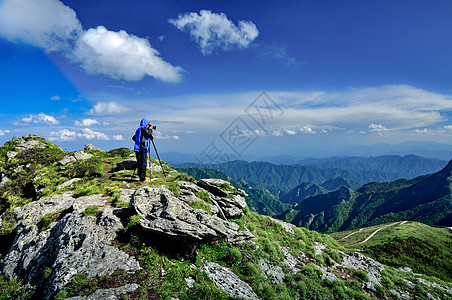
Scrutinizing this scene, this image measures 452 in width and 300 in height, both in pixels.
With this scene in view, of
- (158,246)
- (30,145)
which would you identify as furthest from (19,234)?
(30,145)

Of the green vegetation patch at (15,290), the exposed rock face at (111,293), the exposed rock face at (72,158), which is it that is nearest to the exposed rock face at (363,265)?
the exposed rock face at (111,293)

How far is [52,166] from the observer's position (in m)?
23.0

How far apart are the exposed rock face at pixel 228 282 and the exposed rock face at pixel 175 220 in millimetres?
1484

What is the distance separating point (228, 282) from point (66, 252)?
24.4 ft

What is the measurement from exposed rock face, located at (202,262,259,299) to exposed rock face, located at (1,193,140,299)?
382 cm

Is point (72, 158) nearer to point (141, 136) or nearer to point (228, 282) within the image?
point (141, 136)

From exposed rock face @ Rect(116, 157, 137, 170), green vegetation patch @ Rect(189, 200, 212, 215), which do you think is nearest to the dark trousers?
exposed rock face @ Rect(116, 157, 137, 170)

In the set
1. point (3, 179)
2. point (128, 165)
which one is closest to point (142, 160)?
point (128, 165)

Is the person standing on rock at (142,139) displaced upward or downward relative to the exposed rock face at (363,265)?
upward

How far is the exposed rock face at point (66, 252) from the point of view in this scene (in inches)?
300

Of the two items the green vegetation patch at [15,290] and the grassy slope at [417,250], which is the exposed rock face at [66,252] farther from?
the grassy slope at [417,250]

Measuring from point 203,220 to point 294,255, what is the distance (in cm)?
1014

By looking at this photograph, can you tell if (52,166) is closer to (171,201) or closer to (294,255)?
(171,201)

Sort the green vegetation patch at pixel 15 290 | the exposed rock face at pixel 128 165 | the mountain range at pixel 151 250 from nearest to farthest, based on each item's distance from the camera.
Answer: the green vegetation patch at pixel 15 290 → the mountain range at pixel 151 250 → the exposed rock face at pixel 128 165
